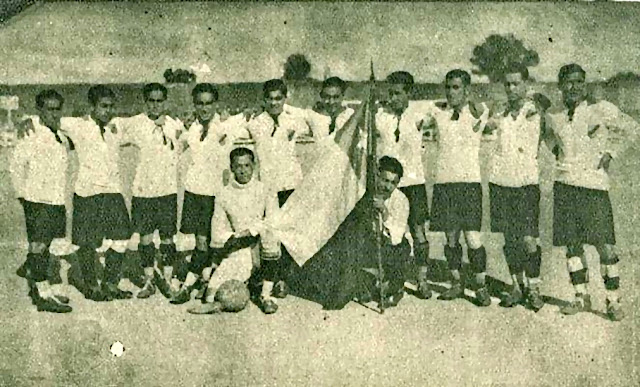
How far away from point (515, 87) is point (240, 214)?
61.8 inches

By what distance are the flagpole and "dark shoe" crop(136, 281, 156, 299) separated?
116cm

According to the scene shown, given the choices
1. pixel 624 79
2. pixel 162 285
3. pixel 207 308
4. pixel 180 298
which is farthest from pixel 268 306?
pixel 624 79

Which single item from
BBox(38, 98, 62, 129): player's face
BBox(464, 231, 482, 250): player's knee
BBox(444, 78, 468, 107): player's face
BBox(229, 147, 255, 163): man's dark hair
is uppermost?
BBox(444, 78, 468, 107): player's face

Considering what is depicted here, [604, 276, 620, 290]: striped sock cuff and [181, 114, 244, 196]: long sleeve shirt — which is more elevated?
[181, 114, 244, 196]: long sleeve shirt

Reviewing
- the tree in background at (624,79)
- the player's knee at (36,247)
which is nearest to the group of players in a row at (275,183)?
the player's knee at (36,247)

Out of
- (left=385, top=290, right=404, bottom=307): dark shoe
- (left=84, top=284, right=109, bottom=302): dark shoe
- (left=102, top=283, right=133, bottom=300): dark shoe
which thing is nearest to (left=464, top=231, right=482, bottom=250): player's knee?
(left=385, top=290, right=404, bottom=307): dark shoe

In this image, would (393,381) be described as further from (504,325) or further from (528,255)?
(528,255)

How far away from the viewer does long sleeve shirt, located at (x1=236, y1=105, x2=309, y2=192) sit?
13.0 ft

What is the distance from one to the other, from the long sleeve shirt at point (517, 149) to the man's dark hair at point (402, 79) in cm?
47

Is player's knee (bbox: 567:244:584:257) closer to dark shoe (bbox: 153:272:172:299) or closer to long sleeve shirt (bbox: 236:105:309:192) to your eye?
long sleeve shirt (bbox: 236:105:309:192)

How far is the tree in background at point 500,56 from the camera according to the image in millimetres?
3996

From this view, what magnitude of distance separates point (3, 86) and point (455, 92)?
231cm

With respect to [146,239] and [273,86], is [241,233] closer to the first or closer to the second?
[146,239]

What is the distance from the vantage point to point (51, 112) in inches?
155
